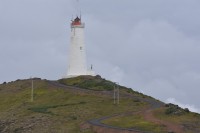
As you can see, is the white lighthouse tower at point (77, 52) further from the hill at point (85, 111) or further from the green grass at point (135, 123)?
the green grass at point (135, 123)

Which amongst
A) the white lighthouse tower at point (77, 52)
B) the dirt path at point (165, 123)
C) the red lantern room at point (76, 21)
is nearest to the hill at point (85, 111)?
the dirt path at point (165, 123)

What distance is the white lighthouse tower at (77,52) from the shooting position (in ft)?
549

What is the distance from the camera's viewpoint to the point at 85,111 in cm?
12888

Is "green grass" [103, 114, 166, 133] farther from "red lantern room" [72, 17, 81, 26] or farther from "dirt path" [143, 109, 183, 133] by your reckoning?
"red lantern room" [72, 17, 81, 26]

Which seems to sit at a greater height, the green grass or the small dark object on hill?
the small dark object on hill

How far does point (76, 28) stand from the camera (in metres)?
168

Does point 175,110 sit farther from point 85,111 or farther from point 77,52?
point 77,52

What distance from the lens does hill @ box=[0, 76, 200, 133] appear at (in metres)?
111

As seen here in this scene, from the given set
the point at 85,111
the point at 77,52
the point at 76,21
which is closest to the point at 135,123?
the point at 85,111

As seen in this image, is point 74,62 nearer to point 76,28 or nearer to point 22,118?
point 76,28

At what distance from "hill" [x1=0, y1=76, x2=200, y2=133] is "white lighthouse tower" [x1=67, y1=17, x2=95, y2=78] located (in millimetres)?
2573

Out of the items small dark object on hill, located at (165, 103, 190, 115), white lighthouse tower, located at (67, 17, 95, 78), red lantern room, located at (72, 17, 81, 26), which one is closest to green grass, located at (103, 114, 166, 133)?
small dark object on hill, located at (165, 103, 190, 115)

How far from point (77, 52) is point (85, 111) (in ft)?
132

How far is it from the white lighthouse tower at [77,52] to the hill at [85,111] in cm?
257
